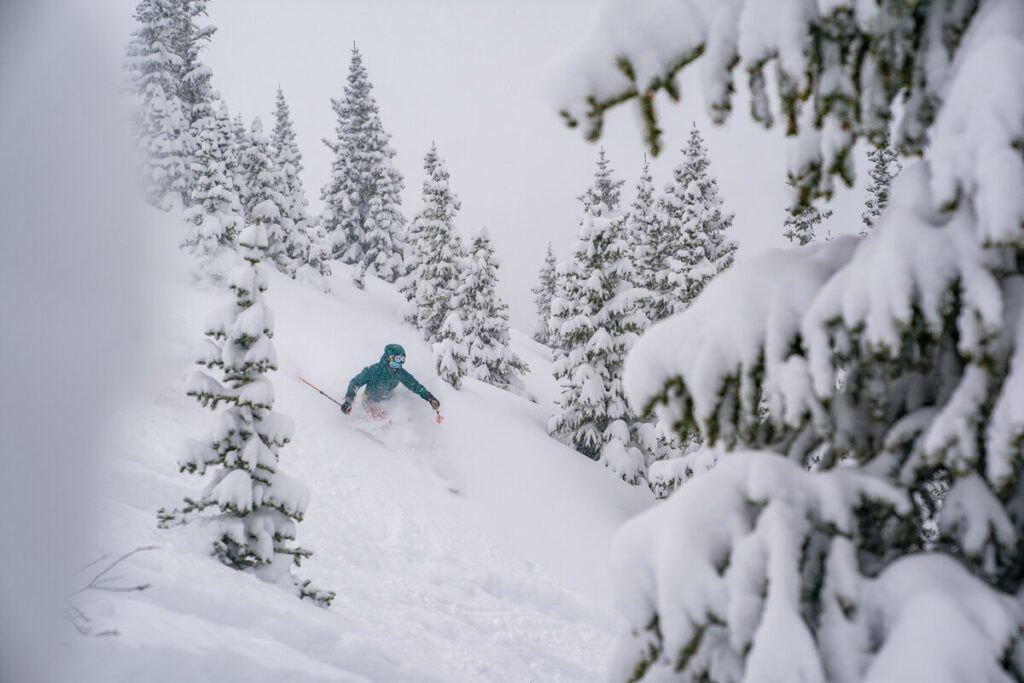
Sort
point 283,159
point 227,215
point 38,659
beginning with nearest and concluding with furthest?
point 38,659
point 227,215
point 283,159

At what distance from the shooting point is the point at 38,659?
152 inches

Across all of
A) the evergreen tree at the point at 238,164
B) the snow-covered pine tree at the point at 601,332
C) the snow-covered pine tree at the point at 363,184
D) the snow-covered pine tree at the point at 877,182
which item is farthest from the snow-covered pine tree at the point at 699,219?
the snow-covered pine tree at the point at 363,184

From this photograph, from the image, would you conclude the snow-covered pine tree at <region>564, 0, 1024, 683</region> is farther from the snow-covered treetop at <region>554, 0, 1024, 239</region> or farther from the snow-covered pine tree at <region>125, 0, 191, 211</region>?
the snow-covered pine tree at <region>125, 0, 191, 211</region>

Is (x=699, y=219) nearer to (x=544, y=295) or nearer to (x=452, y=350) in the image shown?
(x=452, y=350)

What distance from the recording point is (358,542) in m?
10.2

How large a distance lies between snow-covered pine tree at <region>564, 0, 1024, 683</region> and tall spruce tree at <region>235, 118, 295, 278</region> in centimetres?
2451

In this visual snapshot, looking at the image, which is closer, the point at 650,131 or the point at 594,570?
the point at 650,131

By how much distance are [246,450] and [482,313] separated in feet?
70.7

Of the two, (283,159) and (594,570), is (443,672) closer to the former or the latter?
(594,570)

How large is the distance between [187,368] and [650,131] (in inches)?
538

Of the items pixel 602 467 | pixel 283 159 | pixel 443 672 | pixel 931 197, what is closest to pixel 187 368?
pixel 443 672

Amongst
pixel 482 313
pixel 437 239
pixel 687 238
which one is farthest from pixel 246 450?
pixel 482 313

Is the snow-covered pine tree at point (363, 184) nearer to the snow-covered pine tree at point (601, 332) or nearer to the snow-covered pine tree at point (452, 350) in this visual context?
the snow-covered pine tree at point (452, 350)

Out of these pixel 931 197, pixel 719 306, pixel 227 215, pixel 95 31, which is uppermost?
pixel 227 215
